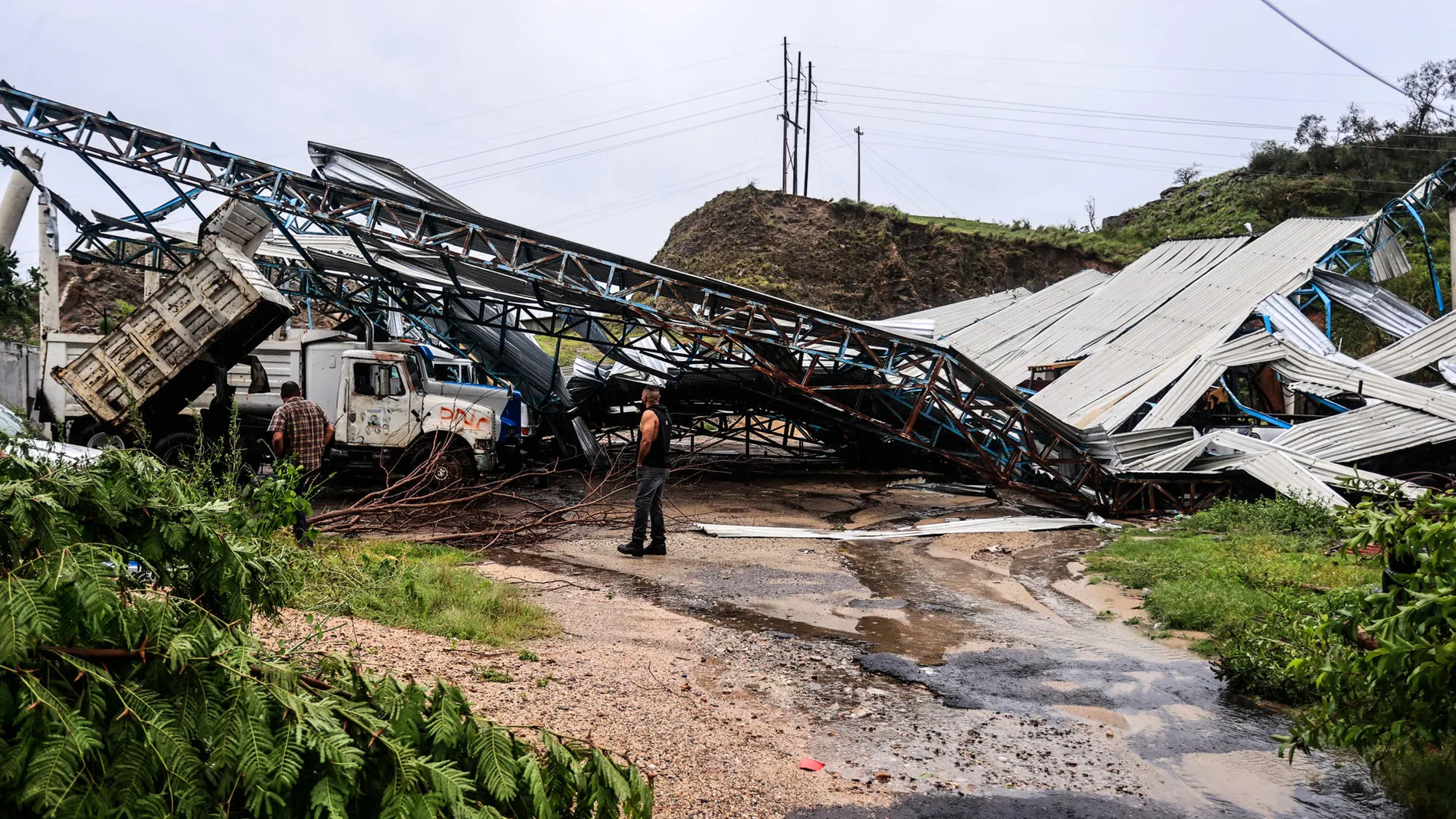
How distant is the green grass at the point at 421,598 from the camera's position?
22.3ft

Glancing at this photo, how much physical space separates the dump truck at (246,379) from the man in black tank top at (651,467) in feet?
12.6

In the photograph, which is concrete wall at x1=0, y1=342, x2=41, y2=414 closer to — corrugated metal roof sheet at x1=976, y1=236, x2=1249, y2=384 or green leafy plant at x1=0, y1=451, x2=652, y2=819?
green leafy plant at x1=0, y1=451, x2=652, y2=819

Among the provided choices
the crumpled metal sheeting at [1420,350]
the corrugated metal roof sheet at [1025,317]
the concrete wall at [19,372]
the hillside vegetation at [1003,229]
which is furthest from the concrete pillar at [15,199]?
the hillside vegetation at [1003,229]

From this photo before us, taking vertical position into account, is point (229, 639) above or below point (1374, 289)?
below

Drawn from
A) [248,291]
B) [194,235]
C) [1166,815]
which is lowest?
[1166,815]

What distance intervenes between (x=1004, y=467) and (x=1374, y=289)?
365 inches

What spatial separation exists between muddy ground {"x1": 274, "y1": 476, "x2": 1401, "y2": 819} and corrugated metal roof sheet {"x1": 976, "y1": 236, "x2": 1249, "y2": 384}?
477 inches

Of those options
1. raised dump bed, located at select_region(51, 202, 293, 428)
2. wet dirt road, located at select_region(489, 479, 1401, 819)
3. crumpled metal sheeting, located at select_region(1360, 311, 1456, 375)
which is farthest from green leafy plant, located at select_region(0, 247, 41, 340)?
crumpled metal sheeting, located at select_region(1360, 311, 1456, 375)

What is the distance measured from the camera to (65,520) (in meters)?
2.56

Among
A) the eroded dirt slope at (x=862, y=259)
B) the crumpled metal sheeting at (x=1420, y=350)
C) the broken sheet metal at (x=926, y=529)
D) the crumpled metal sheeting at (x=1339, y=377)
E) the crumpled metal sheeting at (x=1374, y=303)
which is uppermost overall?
the eroded dirt slope at (x=862, y=259)

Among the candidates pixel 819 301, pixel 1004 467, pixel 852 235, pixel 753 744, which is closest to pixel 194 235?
pixel 1004 467

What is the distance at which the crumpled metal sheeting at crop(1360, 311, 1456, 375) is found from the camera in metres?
16.8

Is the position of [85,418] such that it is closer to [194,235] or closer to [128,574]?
[194,235]

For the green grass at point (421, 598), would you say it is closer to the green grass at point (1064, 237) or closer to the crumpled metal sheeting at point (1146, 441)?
the crumpled metal sheeting at point (1146, 441)
